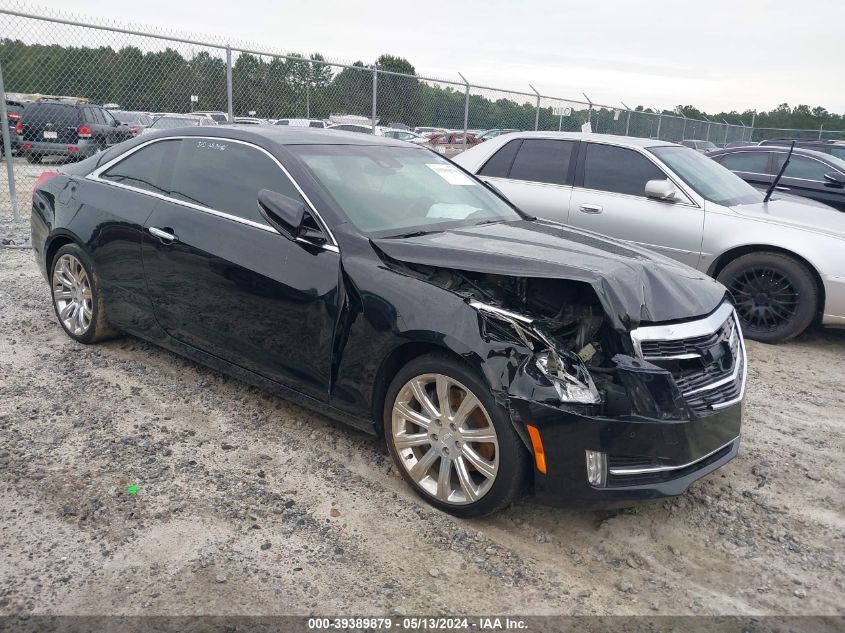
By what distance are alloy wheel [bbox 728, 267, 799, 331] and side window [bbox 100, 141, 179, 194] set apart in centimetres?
458

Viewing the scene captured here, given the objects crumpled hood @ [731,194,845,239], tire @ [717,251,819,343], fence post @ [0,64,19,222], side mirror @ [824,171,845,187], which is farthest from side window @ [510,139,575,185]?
fence post @ [0,64,19,222]

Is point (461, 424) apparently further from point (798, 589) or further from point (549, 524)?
point (798, 589)

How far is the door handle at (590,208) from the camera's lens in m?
6.47

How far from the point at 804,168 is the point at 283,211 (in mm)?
8696

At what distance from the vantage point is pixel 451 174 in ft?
14.5

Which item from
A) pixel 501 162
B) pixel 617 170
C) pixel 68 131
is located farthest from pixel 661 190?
pixel 68 131

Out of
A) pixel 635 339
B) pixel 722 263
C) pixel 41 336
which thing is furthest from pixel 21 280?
pixel 722 263

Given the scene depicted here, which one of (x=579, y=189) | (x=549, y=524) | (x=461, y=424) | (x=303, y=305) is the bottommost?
(x=549, y=524)

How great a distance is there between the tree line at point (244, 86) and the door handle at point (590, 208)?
17.7ft

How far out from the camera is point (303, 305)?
3.39 meters

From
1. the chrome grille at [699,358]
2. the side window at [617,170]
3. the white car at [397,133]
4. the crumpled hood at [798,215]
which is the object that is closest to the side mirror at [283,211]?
the chrome grille at [699,358]

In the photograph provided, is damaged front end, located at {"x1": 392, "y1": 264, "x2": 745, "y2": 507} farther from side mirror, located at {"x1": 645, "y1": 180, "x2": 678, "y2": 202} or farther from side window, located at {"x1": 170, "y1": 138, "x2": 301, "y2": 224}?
side mirror, located at {"x1": 645, "y1": 180, "x2": 678, "y2": 202}

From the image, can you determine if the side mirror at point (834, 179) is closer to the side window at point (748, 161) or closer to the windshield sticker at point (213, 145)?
the side window at point (748, 161)

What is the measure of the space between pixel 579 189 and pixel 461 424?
433 centimetres
